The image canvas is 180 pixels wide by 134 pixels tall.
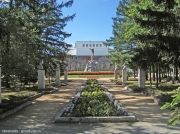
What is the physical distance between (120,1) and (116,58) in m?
7.01

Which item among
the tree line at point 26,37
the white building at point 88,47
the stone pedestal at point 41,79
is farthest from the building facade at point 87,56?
the stone pedestal at point 41,79

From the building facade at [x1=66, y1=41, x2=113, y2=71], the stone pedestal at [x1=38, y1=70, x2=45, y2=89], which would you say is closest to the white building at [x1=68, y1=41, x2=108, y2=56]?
the building facade at [x1=66, y1=41, x2=113, y2=71]

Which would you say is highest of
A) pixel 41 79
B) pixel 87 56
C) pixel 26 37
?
pixel 87 56

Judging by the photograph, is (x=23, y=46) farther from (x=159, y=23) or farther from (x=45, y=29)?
(x=45, y=29)

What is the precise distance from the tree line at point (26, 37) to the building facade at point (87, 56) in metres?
44.4

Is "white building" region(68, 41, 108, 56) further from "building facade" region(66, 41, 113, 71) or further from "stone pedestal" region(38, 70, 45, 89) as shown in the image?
"stone pedestal" region(38, 70, 45, 89)

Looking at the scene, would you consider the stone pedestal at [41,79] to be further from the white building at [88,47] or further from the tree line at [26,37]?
the white building at [88,47]

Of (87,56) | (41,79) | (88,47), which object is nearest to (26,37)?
(41,79)

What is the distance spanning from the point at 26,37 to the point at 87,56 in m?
62.2

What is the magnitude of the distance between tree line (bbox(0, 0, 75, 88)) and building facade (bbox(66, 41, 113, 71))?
44.4m

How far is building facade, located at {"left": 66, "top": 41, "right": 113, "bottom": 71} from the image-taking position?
6881 cm

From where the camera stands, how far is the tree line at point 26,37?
9492 millimetres

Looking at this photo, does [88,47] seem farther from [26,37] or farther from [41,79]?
[26,37]

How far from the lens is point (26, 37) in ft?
32.2
